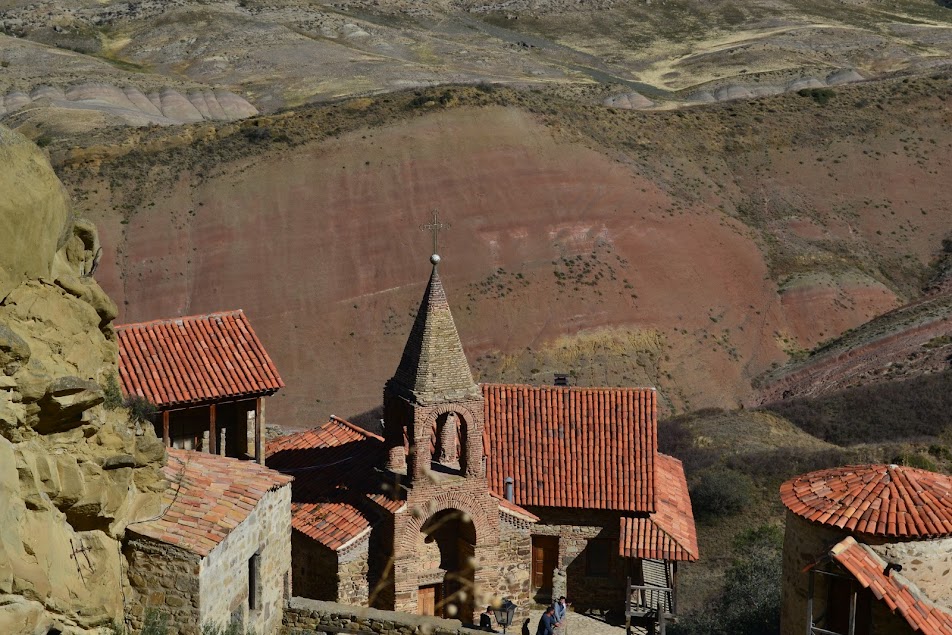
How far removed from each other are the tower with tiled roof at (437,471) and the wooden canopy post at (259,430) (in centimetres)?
286

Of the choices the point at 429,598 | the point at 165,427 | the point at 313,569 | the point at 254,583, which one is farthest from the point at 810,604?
the point at 165,427

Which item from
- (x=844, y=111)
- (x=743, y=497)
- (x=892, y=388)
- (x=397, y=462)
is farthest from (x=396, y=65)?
(x=397, y=462)

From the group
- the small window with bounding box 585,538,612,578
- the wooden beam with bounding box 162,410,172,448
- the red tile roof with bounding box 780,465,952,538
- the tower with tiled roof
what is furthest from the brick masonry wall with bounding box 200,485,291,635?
the small window with bounding box 585,538,612,578

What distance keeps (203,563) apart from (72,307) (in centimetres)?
373

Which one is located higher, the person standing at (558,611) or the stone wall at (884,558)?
the stone wall at (884,558)

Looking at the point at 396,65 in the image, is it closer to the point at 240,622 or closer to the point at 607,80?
the point at 607,80

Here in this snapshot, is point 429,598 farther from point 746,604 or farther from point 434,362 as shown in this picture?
point 746,604

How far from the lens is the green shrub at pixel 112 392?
14.5 m

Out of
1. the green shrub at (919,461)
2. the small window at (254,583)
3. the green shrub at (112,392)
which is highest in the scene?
the green shrub at (112,392)

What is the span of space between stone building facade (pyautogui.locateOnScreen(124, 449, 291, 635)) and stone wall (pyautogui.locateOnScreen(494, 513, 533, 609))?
6.29 meters

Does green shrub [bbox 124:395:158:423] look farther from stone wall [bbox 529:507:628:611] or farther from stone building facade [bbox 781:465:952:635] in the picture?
stone building facade [bbox 781:465:952:635]

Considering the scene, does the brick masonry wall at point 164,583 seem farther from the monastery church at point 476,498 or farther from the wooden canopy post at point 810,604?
the wooden canopy post at point 810,604

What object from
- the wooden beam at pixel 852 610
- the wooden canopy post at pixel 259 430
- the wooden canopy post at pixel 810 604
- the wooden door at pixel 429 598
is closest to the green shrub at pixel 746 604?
the wooden canopy post at pixel 810 604

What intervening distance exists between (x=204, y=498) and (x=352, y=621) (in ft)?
13.6
